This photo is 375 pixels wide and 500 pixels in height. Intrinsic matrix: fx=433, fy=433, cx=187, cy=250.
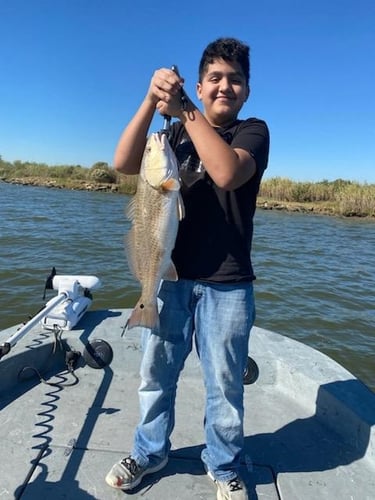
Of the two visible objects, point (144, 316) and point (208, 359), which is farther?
point (208, 359)

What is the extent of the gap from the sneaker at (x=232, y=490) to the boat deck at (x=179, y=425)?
107mm

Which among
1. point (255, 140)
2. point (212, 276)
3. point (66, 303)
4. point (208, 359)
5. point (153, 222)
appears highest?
point (255, 140)

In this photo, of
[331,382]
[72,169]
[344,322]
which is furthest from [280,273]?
[72,169]

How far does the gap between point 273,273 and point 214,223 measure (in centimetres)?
1155

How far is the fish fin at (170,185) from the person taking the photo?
2.23m

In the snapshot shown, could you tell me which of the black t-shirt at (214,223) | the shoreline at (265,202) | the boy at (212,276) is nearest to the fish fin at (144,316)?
the boy at (212,276)

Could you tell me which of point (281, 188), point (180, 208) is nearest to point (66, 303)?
point (180, 208)

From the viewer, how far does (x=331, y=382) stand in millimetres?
3572

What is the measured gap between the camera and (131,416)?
11.5 ft

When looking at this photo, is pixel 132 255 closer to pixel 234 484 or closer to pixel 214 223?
pixel 214 223

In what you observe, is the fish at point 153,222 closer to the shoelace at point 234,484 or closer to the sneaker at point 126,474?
the sneaker at point 126,474

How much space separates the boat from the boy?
293 mm

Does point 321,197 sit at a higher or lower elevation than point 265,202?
higher

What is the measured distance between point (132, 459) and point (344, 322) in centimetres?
784
